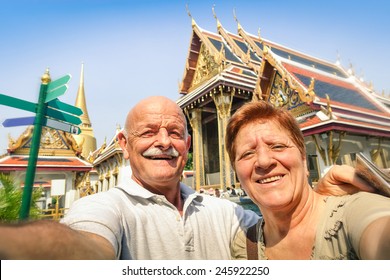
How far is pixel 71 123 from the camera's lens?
3869 mm

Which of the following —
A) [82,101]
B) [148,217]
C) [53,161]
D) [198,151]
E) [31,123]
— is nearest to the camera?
[148,217]

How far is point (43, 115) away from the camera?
365 cm

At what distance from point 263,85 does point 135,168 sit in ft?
26.7

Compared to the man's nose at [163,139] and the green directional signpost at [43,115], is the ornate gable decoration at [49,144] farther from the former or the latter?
the man's nose at [163,139]

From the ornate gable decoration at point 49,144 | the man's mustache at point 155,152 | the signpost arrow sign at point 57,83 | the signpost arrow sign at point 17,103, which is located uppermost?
the ornate gable decoration at point 49,144

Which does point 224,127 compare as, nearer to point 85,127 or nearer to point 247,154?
point 247,154

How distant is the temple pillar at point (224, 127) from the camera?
11344 millimetres

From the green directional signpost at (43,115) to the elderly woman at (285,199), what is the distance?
3.07m

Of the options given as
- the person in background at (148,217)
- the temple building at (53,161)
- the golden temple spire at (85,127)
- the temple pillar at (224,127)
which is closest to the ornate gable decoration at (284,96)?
the temple pillar at (224,127)

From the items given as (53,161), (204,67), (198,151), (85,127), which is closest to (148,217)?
(198,151)

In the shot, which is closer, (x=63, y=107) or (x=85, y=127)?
(x=63, y=107)

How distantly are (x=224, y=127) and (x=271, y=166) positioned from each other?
1048 cm

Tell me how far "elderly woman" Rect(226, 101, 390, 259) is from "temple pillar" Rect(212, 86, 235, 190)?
980 cm
